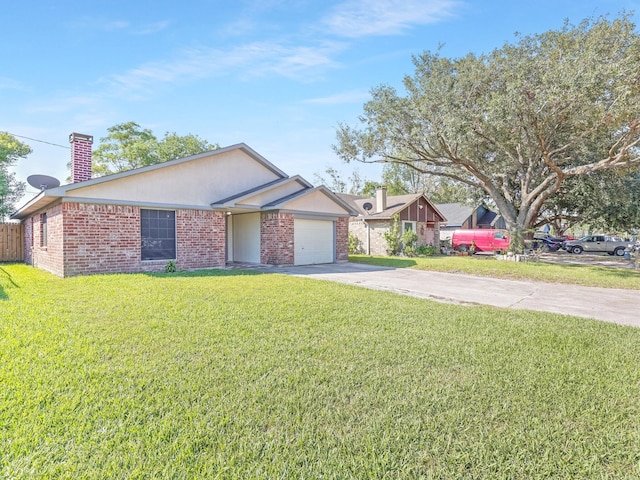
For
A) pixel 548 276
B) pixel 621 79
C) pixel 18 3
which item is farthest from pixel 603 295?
pixel 18 3

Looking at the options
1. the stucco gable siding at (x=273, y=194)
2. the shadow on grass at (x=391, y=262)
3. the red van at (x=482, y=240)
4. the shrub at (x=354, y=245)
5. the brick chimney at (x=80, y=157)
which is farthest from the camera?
the shrub at (x=354, y=245)

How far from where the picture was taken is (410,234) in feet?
67.5

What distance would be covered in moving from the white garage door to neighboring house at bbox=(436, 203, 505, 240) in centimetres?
1664

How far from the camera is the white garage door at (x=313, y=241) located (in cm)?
1485

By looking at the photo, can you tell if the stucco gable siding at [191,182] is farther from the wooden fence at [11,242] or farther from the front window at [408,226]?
the front window at [408,226]

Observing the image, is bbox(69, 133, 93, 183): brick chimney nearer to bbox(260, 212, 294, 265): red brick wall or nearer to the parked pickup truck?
bbox(260, 212, 294, 265): red brick wall

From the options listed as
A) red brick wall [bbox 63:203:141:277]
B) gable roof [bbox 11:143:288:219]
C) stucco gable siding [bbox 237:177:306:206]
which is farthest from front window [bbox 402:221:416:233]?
red brick wall [bbox 63:203:141:277]

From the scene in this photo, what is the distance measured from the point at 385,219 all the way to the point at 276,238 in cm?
987

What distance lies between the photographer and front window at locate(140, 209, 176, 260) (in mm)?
11422

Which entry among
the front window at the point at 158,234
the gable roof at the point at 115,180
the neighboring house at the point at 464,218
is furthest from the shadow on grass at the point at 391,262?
the neighboring house at the point at 464,218

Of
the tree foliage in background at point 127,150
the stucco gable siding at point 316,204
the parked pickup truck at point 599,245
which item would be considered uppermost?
the tree foliage in background at point 127,150

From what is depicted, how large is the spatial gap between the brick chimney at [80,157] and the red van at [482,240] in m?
21.0

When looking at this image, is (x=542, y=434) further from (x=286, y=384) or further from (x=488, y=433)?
(x=286, y=384)

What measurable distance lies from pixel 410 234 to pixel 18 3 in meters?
18.5
